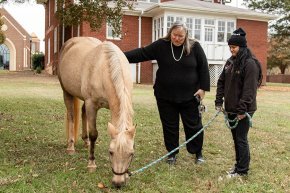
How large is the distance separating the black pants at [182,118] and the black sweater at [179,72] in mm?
141

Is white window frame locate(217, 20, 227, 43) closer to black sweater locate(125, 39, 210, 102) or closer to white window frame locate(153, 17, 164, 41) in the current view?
white window frame locate(153, 17, 164, 41)

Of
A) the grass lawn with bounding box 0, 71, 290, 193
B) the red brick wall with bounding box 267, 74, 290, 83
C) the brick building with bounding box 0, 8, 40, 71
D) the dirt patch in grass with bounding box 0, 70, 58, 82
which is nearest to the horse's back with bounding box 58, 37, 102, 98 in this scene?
the grass lawn with bounding box 0, 71, 290, 193

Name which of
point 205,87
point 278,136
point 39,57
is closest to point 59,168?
point 205,87

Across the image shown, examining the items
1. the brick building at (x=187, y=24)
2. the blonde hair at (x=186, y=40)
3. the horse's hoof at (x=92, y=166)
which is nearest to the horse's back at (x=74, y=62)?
the horse's hoof at (x=92, y=166)

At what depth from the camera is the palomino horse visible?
429cm

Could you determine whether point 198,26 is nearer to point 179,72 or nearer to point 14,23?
point 179,72

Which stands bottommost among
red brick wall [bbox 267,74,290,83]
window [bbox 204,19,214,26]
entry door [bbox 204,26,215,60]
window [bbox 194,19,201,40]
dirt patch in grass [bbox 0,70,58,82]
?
red brick wall [bbox 267,74,290,83]

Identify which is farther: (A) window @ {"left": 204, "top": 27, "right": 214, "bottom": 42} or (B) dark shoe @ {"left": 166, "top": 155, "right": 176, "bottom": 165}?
(A) window @ {"left": 204, "top": 27, "right": 214, "bottom": 42}

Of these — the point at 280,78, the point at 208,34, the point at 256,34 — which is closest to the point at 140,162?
the point at 208,34

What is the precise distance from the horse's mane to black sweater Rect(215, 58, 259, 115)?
1.36 m

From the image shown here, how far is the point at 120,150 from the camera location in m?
4.21

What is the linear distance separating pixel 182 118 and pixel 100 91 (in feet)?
4.95

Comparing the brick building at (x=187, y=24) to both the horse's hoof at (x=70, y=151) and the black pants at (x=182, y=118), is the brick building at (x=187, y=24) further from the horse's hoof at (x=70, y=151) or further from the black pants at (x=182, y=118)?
the black pants at (x=182, y=118)

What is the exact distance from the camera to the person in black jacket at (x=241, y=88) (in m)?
5.07
